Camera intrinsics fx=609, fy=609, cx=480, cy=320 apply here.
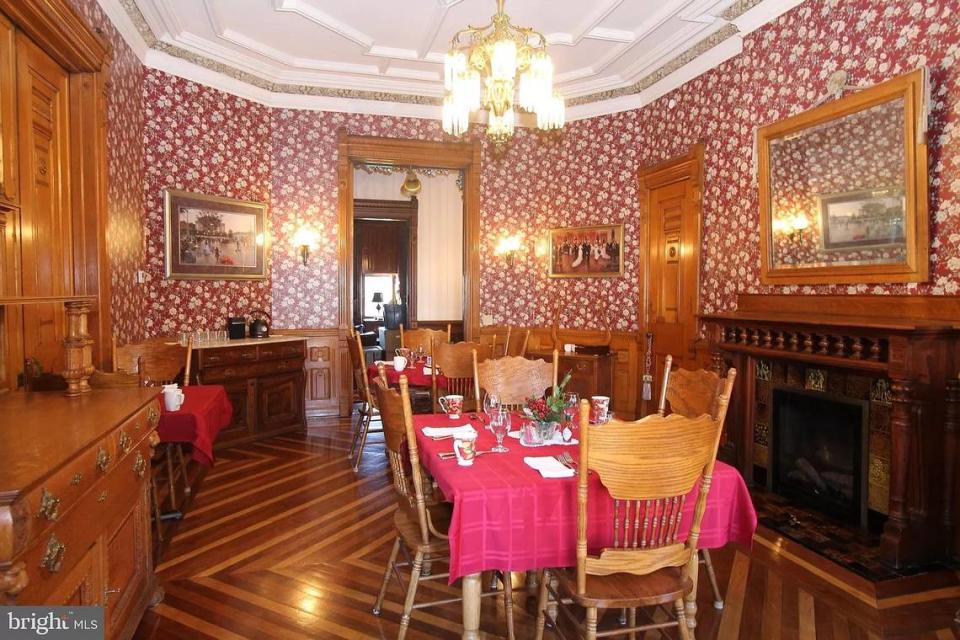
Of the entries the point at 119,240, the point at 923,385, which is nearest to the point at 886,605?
the point at 923,385

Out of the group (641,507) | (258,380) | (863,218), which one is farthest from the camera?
(258,380)

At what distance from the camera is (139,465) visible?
261cm

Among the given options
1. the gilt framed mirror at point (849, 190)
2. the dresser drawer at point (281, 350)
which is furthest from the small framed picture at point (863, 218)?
the dresser drawer at point (281, 350)

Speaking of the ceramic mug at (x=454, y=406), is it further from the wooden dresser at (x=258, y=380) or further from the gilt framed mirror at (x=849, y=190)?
the wooden dresser at (x=258, y=380)

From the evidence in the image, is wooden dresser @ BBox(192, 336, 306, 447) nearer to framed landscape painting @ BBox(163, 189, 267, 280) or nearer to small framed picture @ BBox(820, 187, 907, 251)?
framed landscape painting @ BBox(163, 189, 267, 280)

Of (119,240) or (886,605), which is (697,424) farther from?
(119,240)

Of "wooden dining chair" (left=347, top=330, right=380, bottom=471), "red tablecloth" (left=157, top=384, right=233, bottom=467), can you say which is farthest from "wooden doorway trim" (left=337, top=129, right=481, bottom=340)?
"red tablecloth" (left=157, top=384, right=233, bottom=467)

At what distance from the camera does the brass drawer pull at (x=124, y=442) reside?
2297 millimetres

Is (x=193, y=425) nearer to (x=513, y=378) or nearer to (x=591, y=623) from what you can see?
(x=513, y=378)

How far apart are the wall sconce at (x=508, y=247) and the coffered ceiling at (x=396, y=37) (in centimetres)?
176

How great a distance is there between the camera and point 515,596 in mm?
3004

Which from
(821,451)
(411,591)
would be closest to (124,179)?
(411,591)

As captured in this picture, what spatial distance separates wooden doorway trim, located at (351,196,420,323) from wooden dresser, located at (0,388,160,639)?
7396 mm

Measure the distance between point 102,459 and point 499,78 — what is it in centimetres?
287
